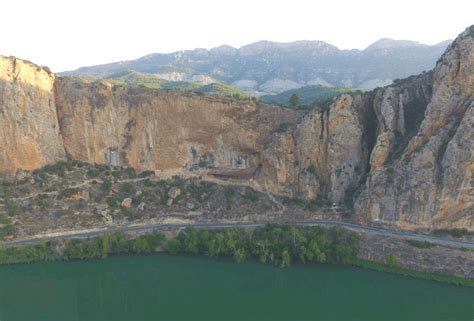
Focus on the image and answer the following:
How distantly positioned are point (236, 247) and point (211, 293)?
542cm

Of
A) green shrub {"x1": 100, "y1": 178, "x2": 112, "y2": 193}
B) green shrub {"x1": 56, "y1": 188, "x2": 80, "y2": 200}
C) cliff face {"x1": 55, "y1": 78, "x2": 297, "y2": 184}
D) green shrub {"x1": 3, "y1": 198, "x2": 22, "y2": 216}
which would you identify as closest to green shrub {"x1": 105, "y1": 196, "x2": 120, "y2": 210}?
green shrub {"x1": 100, "y1": 178, "x2": 112, "y2": 193}

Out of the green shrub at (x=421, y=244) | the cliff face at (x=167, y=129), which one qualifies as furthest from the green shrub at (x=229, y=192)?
the green shrub at (x=421, y=244)

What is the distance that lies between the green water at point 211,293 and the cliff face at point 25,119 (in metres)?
12.5

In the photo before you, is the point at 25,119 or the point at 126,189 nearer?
the point at 25,119

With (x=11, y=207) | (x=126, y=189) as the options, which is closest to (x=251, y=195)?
(x=126, y=189)

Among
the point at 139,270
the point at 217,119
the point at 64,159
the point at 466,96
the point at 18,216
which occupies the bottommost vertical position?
the point at 139,270

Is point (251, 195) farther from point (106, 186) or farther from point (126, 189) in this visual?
point (106, 186)

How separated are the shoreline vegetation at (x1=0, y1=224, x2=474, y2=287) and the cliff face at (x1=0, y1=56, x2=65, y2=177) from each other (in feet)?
36.1

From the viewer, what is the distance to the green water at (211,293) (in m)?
28.0

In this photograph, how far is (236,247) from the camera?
116 feet

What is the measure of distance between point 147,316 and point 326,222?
18595 millimetres

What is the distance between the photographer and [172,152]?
46062mm

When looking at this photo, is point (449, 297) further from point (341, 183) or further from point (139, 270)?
point (139, 270)

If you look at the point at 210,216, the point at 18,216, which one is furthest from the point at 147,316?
the point at 18,216
